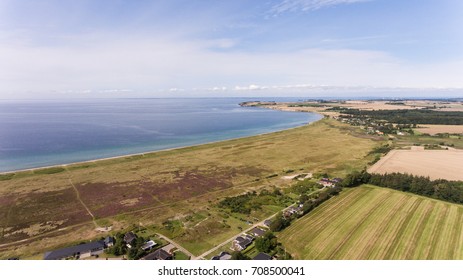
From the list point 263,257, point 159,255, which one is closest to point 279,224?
point 263,257

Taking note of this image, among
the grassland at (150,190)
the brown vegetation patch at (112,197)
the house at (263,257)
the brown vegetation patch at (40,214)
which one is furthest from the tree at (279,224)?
the brown vegetation patch at (40,214)

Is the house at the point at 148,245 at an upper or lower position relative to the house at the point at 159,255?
lower

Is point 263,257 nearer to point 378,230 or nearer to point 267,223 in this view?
point 267,223

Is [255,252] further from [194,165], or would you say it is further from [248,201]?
[194,165]

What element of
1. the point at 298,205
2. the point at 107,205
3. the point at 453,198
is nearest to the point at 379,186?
the point at 453,198

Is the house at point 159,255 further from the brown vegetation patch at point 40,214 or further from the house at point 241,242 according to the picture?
the brown vegetation patch at point 40,214

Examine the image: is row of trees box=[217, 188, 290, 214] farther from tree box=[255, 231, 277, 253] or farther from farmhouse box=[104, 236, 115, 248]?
farmhouse box=[104, 236, 115, 248]

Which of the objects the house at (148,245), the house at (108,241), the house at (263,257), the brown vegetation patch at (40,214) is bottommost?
the brown vegetation patch at (40,214)
